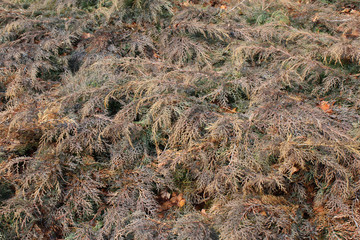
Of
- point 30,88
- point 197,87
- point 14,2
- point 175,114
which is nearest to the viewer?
point 175,114

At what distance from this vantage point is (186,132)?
2.24 meters

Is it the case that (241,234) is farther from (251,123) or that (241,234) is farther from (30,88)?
(30,88)

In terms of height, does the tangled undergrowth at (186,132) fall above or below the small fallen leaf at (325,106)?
above

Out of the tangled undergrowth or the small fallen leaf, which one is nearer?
the tangled undergrowth

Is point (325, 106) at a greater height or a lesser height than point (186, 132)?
lesser

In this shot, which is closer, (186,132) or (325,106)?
(186,132)

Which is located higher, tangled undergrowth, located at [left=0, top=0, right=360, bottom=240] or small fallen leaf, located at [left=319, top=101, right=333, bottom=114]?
tangled undergrowth, located at [left=0, top=0, right=360, bottom=240]

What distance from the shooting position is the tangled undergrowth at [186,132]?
1955 mm

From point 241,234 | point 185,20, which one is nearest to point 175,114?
point 241,234

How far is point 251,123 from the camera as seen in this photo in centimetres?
223

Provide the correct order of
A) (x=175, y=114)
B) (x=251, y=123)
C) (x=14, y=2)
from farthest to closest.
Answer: (x=14, y=2) → (x=175, y=114) → (x=251, y=123)

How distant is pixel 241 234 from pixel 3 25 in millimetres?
3550

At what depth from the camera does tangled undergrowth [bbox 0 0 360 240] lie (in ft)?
6.41

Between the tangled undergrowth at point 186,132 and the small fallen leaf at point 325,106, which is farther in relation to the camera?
the small fallen leaf at point 325,106
